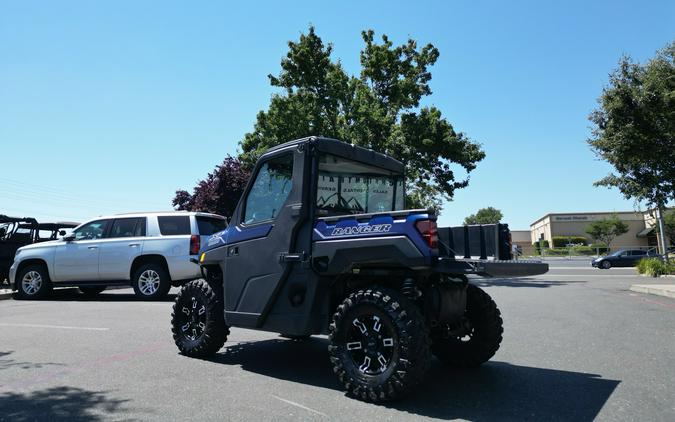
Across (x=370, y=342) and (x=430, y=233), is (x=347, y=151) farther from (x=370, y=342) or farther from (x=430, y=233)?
(x=370, y=342)

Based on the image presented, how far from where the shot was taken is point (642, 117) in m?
15.7

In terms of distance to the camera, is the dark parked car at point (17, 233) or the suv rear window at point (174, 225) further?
the dark parked car at point (17, 233)

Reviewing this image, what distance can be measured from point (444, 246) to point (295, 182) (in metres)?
1.61

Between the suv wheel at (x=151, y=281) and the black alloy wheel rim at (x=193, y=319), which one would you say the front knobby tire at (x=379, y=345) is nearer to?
the black alloy wheel rim at (x=193, y=319)

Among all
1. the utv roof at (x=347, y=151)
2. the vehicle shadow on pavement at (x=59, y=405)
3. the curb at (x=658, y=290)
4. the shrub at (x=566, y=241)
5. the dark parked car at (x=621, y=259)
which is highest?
the shrub at (x=566, y=241)

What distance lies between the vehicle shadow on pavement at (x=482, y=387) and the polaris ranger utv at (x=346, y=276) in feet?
0.92

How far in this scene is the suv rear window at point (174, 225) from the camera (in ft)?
38.4

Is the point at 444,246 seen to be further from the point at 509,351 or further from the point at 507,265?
the point at 509,351

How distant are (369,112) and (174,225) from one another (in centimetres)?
1145

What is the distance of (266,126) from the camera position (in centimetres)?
2333

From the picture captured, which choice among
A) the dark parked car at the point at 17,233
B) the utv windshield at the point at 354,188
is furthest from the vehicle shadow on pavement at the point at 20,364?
the dark parked car at the point at 17,233

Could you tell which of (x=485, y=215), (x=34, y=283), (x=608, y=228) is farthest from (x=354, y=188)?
(x=485, y=215)

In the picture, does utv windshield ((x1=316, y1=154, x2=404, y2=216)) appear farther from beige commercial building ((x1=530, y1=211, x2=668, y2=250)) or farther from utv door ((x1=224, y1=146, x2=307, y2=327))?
beige commercial building ((x1=530, y1=211, x2=668, y2=250))

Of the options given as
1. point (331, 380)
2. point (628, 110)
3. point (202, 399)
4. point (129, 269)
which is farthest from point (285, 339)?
point (628, 110)
